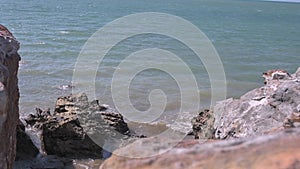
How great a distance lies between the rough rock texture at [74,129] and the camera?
1041 centimetres

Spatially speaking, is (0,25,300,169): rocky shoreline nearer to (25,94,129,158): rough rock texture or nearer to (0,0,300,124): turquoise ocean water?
(25,94,129,158): rough rock texture

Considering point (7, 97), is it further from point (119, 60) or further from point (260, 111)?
point (119, 60)

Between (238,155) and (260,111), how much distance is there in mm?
4553

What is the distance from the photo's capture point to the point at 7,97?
556cm

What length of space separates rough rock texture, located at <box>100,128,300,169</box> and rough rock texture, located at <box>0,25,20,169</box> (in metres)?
3.71

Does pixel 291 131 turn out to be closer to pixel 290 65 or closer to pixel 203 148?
pixel 203 148

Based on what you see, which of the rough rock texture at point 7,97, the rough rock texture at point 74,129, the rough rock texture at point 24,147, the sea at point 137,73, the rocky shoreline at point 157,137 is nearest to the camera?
the rocky shoreline at point 157,137

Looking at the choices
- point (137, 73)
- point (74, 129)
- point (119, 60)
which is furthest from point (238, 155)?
point (119, 60)

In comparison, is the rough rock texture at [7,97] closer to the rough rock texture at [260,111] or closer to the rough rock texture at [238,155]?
the rough rock texture at [260,111]

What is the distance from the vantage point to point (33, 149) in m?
10.4

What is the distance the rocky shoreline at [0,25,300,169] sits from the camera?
5.85 feet

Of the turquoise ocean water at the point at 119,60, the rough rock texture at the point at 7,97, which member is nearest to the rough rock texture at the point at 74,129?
the rough rock texture at the point at 7,97

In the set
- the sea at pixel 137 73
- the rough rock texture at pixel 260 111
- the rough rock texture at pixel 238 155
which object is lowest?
the sea at pixel 137 73

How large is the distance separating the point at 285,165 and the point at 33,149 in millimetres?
9381
